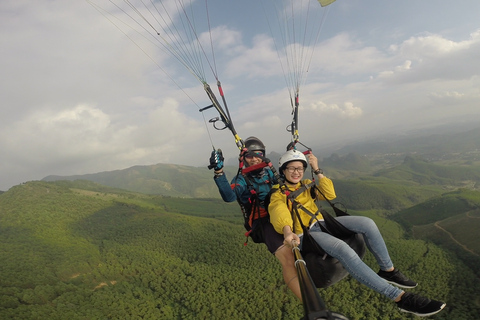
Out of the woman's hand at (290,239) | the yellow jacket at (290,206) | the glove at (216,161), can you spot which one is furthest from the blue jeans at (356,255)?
the glove at (216,161)

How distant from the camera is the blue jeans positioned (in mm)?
3309

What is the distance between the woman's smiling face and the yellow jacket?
0.41 feet

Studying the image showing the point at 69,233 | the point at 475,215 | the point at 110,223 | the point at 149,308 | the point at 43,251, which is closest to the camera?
the point at 149,308

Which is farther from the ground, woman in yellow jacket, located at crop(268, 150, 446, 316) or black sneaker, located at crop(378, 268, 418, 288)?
woman in yellow jacket, located at crop(268, 150, 446, 316)

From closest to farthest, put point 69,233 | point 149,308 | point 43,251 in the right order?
point 149,308 → point 43,251 → point 69,233

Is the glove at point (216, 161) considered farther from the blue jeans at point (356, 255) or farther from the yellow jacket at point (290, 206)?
the blue jeans at point (356, 255)

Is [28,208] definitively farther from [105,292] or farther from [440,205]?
[440,205]

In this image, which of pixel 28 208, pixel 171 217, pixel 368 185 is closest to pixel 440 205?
pixel 368 185

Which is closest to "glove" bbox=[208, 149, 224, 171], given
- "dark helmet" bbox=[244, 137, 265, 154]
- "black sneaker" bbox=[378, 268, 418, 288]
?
Result: "dark helmet" bbox=[244, 137, 265, 154]

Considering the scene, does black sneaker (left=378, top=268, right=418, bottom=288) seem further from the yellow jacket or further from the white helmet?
the white helmet

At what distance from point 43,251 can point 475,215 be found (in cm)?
15884

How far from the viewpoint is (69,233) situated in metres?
119

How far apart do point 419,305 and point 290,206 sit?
6.63ft

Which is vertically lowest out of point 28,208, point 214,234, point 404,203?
point 404,203
